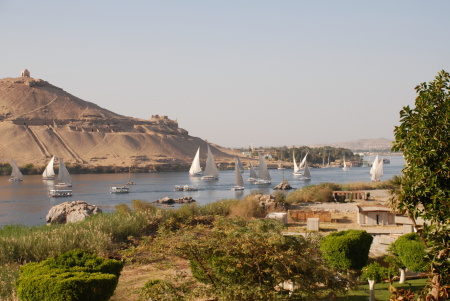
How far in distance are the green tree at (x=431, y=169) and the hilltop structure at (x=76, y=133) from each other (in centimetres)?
9440

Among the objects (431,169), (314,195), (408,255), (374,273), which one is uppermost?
(431,169)

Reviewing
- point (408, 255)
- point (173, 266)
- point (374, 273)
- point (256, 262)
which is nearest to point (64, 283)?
point (173, 266)

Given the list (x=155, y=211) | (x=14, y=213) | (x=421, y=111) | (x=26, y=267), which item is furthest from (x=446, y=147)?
(x=14, y=213)

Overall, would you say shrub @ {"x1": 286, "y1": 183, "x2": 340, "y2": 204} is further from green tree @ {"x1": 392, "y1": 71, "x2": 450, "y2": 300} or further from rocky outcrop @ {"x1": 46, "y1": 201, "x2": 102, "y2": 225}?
green tree @ {"x1": 392, "y1": 71, "x2": 450, "y2": 300}

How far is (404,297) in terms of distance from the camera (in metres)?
6.12

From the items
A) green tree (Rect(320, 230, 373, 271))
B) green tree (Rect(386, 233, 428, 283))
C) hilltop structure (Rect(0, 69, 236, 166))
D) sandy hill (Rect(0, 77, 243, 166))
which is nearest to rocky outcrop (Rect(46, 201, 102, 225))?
green tree (Rect(320, 230, 373, 271))

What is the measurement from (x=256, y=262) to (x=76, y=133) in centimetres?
11540

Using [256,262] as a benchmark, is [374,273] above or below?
below

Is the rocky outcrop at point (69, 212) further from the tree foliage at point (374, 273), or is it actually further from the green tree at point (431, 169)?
the green tree at point (431, 169)

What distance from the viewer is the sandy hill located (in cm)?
10406

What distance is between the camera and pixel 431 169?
238 inches

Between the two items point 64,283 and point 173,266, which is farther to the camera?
point 173,266

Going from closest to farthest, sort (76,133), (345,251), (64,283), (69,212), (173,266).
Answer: (64,283), (173,266), (345,251), (69,212), (76,133)

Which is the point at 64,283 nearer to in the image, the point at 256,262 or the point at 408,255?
the point at 256,262
